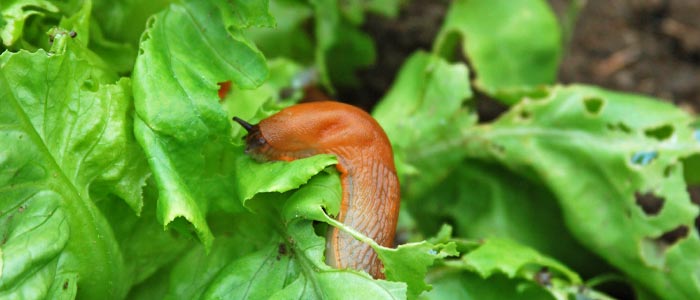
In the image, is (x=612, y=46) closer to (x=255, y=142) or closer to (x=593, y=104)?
(x=593, y=104)

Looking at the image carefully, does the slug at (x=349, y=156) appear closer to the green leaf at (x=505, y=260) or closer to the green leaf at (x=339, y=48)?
the green leaf at (x=505, y=260)

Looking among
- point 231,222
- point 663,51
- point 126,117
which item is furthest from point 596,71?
point 126,117

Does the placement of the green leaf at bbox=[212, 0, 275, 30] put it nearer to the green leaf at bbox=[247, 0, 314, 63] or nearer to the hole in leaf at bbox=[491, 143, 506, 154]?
the green leaf at bbox=[247, 0, 314, 63]

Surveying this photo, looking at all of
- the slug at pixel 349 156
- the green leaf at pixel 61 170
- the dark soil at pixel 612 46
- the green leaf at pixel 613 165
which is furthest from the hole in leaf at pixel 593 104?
the green leaf at pixel 61 170

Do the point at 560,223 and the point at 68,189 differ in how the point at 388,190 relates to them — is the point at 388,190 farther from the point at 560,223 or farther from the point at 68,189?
the point at 560,223

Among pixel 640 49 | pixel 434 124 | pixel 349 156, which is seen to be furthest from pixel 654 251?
pixel 640 49
